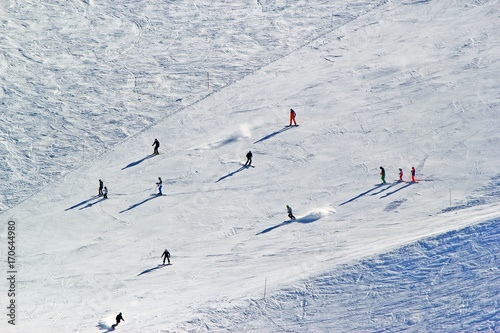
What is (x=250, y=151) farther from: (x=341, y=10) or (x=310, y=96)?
(x=341, y=10)

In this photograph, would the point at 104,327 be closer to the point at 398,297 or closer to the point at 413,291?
the point at 398,297

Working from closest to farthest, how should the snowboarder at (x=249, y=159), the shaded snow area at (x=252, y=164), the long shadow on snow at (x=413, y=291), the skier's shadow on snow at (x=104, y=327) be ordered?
1. the long shadow on snow at (x=413, y=291)
2. the skier's shadow on snow at (x=104, y=327)
3. the shaded snow area at (x=252, y=164)
4. the snowboarder at (x=249, y=159)

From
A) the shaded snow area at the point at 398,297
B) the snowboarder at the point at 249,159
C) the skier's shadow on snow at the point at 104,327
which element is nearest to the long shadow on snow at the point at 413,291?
the shaded snow area at the point at 398,297

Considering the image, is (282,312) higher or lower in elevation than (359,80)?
lower

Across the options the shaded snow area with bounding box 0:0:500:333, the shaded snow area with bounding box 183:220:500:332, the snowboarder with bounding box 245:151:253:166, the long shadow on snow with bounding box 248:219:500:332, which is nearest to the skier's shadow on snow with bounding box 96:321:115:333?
the shaded snow area with bounding box 0:0:500:333

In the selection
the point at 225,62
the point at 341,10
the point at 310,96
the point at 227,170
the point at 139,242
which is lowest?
the point at 139,242

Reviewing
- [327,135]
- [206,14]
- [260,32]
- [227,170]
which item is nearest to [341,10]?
[260,32]

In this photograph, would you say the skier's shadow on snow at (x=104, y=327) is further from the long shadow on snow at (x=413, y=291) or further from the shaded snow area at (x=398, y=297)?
the long shadow on snow at (x=413, y=291)

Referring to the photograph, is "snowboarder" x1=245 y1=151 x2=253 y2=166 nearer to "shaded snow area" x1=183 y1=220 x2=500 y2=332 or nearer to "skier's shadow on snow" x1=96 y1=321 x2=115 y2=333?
"shaded snow area" x1=183 y1=220 x2=500 y2=332
